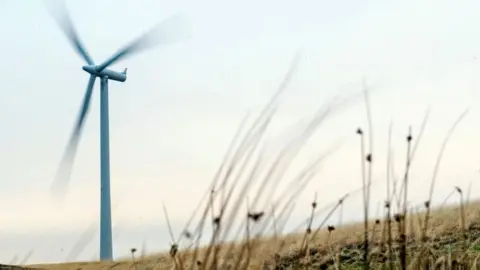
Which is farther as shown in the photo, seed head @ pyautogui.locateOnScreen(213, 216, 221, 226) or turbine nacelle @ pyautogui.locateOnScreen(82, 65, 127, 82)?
turbine nacelle @ pyautogui.locateOnScreen(82, 65, 127, 82)

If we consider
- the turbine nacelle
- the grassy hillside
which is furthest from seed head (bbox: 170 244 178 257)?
the turbine nacelle

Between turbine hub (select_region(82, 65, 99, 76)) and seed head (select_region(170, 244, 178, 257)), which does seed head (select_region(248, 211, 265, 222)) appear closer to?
seed head (select_region(170, 244, 178, 257))

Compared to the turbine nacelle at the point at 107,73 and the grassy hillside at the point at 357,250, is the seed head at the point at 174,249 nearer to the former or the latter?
the grassy hillside at the point at 357,250

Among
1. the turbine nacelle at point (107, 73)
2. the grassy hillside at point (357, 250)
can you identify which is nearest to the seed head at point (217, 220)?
the grassy hillside at point (357, 250)

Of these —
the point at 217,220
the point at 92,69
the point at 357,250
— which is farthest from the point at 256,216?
the point at 92,69

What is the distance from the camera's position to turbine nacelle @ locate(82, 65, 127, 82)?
23078mm

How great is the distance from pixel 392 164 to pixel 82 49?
2011cm

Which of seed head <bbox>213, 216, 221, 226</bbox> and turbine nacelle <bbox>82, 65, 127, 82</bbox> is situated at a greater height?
turbine nacelle <bbox>82, 65, 127, 82</bbox>

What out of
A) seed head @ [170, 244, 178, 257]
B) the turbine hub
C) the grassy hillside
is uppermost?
the turbine hub

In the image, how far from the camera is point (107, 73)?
23906 mm

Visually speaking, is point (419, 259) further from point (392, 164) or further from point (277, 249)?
point (277, 249)

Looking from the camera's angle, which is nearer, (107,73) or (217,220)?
(217,220)

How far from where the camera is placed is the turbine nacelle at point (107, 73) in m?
23.1

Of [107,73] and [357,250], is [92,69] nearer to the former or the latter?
[107,73]
